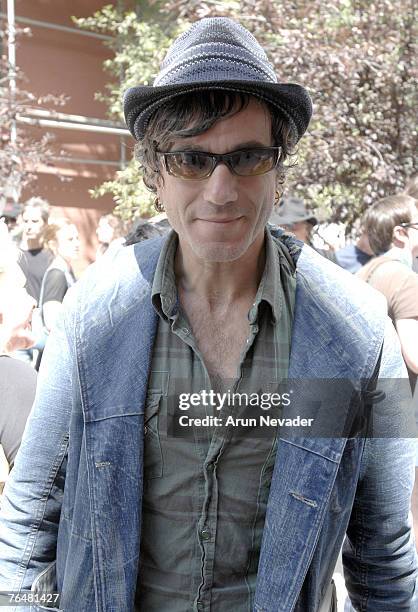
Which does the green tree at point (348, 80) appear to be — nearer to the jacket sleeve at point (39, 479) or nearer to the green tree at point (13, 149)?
the green tree at point (13, 149)

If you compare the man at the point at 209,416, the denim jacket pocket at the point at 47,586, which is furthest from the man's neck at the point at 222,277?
the denim jacket pocket at the point at 47,586

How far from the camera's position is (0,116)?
32.3ft

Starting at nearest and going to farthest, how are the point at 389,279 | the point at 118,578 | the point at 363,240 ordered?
the point at 118,578 → the point at 389,279 → the point at 363,240

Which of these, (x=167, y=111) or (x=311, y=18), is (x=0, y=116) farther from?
(x=167, y=111)

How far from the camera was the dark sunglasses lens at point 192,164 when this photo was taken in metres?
1.50

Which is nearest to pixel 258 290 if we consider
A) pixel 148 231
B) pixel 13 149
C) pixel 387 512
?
pixel 387 512

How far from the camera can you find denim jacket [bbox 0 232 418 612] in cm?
146

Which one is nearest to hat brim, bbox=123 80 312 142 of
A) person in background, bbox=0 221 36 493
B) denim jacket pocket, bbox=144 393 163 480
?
denim jacket pocket, bbox=144 393 163 480

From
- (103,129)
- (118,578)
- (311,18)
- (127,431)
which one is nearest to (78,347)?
(127,431)

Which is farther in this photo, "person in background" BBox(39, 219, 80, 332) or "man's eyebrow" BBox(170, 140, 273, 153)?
"person in background" BBox(39, 219, 80, 332)

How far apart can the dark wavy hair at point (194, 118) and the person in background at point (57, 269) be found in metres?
3.35

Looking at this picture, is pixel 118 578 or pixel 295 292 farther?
pixel 295 292

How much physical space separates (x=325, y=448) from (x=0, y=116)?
931cm

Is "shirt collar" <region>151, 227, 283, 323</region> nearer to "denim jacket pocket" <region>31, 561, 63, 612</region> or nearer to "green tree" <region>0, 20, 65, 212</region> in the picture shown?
"denim jacket pocket" <region>31, 561, 63, 612</region>
